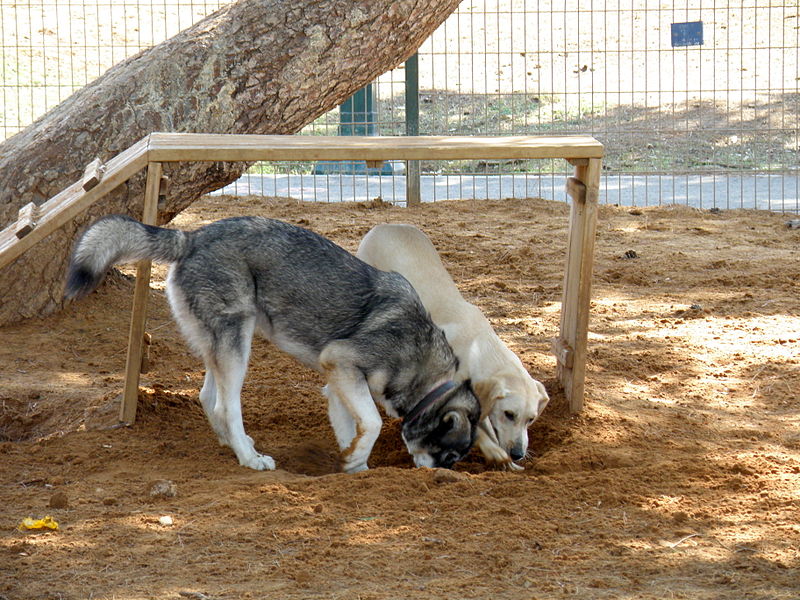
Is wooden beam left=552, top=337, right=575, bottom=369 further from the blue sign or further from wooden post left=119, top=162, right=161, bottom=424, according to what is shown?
the blue sign

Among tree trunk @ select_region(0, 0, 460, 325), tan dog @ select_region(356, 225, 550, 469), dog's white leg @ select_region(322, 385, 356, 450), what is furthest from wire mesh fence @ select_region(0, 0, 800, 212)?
A: dog's white leg @ select_region(322, 385, 356, 450)

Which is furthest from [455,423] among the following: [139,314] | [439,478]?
[139,314]

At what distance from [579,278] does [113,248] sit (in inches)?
98.8

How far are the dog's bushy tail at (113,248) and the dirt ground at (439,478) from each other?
38.0 inches

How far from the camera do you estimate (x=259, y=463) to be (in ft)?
17.1

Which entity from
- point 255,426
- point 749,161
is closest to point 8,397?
point 255,426

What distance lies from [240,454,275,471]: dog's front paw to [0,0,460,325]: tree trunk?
8.54 ft

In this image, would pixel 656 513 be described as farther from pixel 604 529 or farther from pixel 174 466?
pixel 174 466

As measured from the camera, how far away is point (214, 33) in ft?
24.6

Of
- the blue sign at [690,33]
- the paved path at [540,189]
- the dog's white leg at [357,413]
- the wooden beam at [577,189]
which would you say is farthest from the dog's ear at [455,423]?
the blue sign at [690,33]

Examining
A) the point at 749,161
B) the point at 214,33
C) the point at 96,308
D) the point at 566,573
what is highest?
the point at 214,33

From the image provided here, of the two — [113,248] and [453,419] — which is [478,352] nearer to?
[453,419]

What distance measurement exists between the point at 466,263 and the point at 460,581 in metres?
5.93

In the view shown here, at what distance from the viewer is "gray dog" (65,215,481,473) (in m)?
5.15
